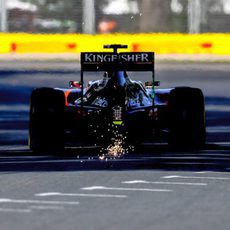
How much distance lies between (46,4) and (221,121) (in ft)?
72.7

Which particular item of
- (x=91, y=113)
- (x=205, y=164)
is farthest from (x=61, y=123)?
(x=205, y=164)

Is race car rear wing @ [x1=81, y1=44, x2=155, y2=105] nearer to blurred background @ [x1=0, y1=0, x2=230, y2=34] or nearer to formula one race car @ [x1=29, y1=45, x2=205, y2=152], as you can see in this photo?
formula one race car @ [x1=29, y1=45, x2=205, y2=152]

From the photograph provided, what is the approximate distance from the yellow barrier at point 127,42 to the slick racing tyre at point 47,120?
2772 centimetres

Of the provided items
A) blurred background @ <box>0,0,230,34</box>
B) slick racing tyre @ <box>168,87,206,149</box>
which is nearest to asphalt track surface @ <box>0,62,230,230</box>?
slick racing tyre @ <box>168,87,206,149</box>

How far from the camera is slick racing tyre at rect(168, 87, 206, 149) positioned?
21516 millimetres

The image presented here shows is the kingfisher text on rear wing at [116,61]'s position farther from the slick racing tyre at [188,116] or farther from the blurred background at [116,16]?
the blurred background at [116,16]

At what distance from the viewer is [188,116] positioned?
2153 cm

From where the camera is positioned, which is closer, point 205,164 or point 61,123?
point 205,164

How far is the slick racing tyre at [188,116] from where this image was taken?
70.6 ft
